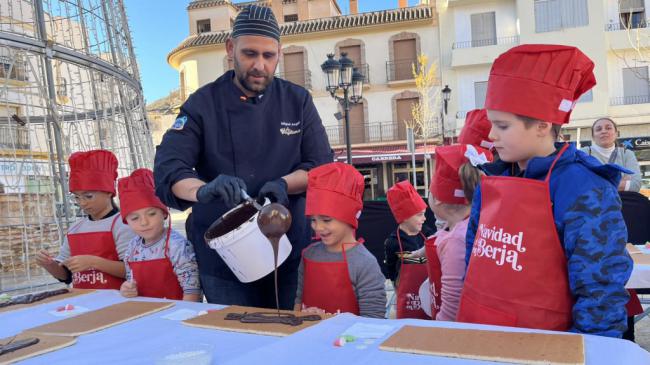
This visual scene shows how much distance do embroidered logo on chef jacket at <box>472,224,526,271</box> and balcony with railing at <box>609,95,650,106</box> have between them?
20145 mm

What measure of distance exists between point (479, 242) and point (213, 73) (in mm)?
22409

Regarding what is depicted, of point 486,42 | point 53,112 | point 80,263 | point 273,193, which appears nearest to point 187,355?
point 273,193

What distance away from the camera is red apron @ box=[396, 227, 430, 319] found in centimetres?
312

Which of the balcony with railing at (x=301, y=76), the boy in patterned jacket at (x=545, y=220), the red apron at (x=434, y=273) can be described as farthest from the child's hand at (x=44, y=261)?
the balcony with railing at (x=301, y=76)

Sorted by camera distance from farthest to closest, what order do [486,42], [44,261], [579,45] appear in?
[486,42] → [579,45] → [44,261]

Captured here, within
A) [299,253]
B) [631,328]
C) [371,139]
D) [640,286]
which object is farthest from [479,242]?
[371,139]

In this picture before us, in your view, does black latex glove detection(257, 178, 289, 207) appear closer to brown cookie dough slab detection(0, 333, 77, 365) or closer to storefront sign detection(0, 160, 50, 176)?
brown cookie dough slab detection(0, 333, 77, 365)

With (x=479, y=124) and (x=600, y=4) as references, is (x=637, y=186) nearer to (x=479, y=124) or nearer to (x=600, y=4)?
(x=479, y=124)

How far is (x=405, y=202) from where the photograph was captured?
144 inches

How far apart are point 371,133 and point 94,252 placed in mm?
19047

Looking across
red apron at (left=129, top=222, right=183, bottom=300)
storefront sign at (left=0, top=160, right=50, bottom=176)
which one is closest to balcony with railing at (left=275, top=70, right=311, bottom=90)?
storefront sign at (left=0, top=160, right=50, bottom=176)

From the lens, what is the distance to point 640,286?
9.23 ft

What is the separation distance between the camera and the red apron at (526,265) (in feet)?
4.68

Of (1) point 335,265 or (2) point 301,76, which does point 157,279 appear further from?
(2) point 301,76
